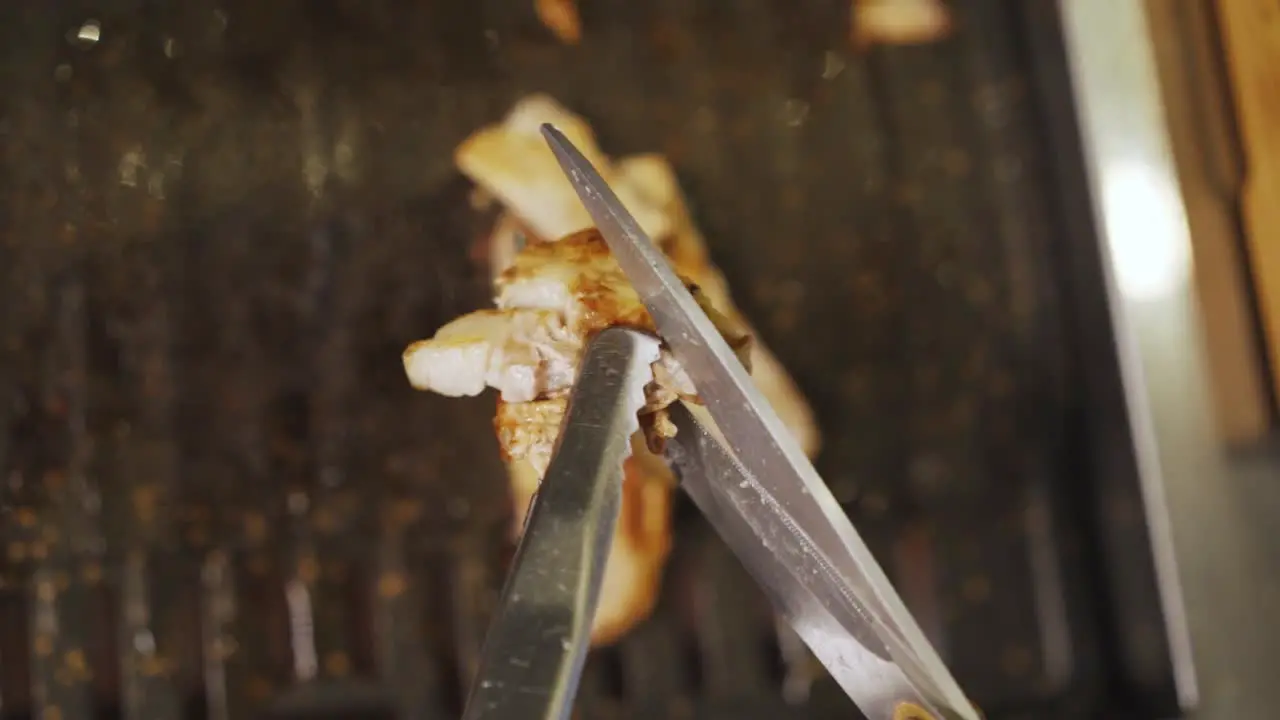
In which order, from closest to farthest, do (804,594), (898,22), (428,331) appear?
1. (804,594)
2. (428,331)
3. (898,22)

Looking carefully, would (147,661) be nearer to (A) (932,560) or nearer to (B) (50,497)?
(B) (50,497)

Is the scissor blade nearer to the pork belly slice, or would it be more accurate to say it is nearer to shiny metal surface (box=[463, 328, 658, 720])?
shiny metal surface (box=[463, 328, 658, 720])

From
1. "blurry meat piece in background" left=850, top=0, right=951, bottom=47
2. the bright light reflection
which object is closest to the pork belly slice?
"blurry meat piece in background" left=850, top=0, right=951, bottom=47

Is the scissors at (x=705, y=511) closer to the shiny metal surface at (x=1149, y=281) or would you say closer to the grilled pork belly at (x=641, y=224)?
the grilled pork belly at (x=641, y=224)

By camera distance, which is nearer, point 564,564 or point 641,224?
point 564,564

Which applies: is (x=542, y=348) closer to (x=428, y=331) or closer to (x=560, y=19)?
(x=428, y=331)

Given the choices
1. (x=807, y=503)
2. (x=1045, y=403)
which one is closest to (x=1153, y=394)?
(x=1045, y=403)

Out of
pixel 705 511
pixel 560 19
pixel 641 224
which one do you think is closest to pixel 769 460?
pixel 705 511

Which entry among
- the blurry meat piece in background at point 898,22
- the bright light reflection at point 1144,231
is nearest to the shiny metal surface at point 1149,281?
the bright light reflection at point 1144,231
